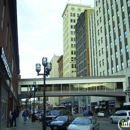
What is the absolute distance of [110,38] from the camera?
6062 centimetres

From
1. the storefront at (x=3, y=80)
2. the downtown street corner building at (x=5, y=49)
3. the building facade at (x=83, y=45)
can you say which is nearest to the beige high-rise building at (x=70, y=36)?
the building facade at (x=83, y=45)

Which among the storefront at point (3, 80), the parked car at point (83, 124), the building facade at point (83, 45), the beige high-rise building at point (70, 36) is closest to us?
the storefront at point (3, 80)

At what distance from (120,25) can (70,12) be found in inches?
2736

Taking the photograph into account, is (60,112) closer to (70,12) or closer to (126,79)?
(126,79)

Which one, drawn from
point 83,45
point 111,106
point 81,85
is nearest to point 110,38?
point 81,85

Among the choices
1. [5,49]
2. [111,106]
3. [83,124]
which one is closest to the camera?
[83,124]

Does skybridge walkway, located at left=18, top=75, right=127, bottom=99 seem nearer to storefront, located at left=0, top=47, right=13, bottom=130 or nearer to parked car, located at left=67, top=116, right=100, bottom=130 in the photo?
storefront, located at left=0, top=47, right=13, bottom=130

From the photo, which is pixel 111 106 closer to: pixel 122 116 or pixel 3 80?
pixel 122 116

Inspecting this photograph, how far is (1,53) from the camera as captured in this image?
12.3m

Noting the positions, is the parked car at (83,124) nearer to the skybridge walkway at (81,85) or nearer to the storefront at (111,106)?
the skybridge walkway at (81,85)

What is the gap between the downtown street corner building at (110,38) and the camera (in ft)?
170

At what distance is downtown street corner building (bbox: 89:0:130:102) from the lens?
170 feet

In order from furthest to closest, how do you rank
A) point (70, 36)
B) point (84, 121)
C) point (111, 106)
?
point (70, 36)
point (111, 106)
point (84, 121)

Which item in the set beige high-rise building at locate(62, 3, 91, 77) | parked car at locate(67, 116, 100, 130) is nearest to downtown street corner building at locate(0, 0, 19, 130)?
parked car at locate(67, 116, 100, 130)
